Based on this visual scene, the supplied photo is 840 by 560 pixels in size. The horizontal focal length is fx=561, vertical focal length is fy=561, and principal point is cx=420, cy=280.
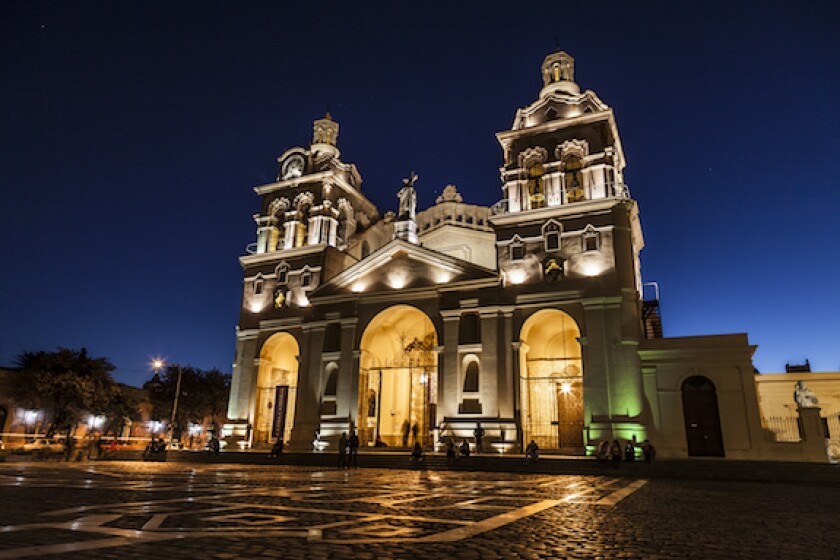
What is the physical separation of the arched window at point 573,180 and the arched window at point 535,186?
1312 millimetres

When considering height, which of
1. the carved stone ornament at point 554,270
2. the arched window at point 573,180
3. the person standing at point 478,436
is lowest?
the person standing at point 478,436

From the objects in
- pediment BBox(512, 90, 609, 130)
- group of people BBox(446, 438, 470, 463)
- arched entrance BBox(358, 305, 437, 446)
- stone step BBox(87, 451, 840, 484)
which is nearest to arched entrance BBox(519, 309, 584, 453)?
group of people BBox(446, 438, 470, 463)

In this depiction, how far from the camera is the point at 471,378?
2662cm

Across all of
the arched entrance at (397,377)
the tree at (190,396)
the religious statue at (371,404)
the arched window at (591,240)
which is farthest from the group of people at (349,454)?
the tree at (190,396)

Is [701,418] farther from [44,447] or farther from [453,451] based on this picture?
[44,447]

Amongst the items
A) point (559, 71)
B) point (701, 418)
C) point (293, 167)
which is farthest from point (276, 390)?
point (559, 71)

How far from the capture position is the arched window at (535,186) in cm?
2919

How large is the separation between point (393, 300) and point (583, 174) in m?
11.5

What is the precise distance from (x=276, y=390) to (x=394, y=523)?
2666cm

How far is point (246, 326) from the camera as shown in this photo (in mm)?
33531

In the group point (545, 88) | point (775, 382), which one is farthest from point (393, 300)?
point (775, 382)

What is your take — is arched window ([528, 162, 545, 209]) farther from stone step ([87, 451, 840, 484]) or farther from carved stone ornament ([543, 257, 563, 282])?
stone step ([87, 451, 840, 484])

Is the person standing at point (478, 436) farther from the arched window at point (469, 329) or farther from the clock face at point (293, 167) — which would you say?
the clock face at point (293, 167)

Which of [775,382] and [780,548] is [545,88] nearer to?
[775,382]
